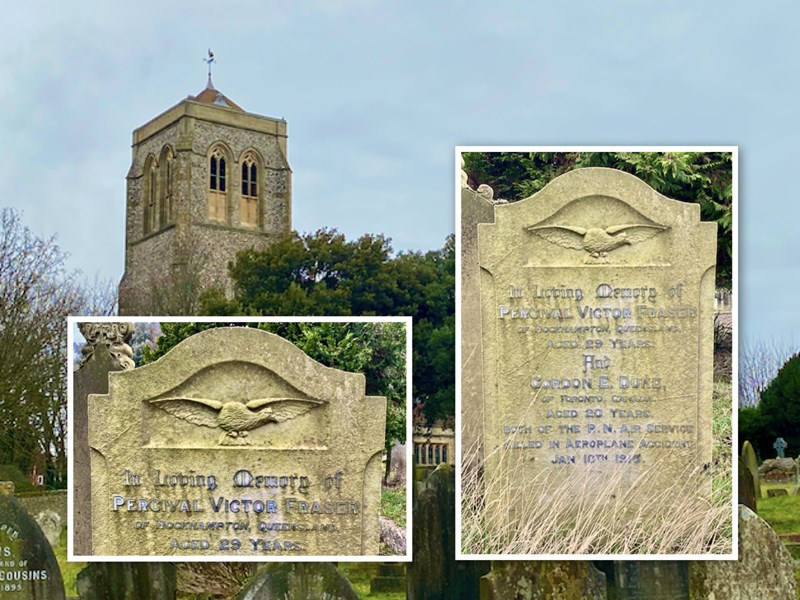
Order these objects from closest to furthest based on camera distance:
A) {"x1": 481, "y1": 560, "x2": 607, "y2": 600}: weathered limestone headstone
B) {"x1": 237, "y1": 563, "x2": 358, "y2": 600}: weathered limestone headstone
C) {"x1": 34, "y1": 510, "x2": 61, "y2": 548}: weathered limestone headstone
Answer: {"x1": 237, "y1": 563, "x2": 358, "y2": 600}: weathered limestone headstone, {"x1": 481, "y1": 560, "x2": 607, "y2": 600}: weathered limestone headstone, {"x1": 34, "y1": 510, "x2": 61, "y2": 548}: weathered limestone headstone

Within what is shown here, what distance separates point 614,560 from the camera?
906 centimetres

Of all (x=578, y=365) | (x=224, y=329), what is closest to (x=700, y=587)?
(x=578, y=365)

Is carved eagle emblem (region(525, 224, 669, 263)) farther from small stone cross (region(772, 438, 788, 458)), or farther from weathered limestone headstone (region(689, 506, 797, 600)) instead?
small stone cross (region(772, 438, 788, 458))

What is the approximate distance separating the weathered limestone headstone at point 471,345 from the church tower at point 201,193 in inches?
1516

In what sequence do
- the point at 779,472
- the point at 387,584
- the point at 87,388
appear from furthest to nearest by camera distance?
1. the point at 779,472
2. the point at 387,584
3. the point at 87,388

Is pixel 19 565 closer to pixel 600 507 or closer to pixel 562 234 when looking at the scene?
pixel 600 507

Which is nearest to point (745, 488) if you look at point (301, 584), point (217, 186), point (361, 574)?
point (361, 574)

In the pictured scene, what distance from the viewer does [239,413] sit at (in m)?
9.02

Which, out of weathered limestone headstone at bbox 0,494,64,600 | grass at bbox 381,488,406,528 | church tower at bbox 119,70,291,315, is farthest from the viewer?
church tower at bbox 119,70,291,315

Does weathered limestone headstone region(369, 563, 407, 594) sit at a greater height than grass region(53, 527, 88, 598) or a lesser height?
greater

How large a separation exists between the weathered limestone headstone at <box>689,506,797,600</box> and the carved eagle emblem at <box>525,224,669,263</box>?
2454 mm

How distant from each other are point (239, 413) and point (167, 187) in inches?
1706

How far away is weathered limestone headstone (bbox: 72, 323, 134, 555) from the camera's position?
30.3 feet

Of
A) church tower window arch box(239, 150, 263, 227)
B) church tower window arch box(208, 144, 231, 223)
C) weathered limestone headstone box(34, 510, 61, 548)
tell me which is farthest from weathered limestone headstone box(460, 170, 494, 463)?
church tower window arch box(239, 150, 263, 227)
